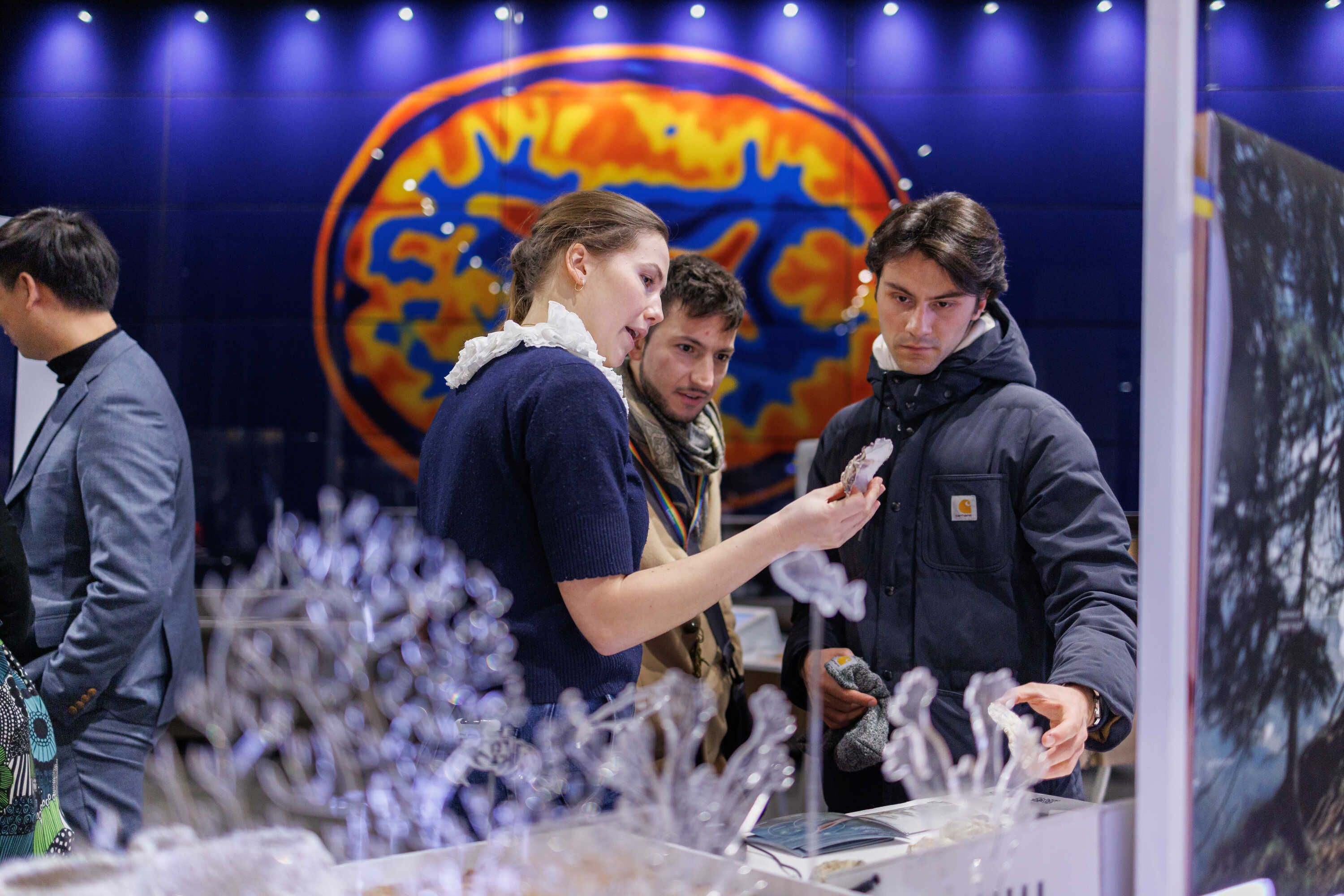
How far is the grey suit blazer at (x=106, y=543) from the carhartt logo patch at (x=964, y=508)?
1.25m

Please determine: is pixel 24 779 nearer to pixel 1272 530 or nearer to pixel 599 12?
pixel 1272 530

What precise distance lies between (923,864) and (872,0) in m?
5.33

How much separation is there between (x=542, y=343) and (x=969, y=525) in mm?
699

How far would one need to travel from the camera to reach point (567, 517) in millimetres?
1038

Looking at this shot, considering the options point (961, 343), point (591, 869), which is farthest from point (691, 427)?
point (591, 869)

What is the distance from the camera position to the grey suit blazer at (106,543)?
1.69 meters

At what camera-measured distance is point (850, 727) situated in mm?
1537

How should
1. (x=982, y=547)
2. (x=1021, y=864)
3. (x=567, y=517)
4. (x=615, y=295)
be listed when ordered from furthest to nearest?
(x=982, y=547)
(x=615, y=295)
(x=567, y=517)
(x=1021, y=864)

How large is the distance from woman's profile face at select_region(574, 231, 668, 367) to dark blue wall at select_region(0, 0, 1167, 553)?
4330 mm

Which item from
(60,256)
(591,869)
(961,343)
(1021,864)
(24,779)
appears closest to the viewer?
(591,869)

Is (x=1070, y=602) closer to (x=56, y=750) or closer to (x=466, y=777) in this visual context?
(x=466, y=777)

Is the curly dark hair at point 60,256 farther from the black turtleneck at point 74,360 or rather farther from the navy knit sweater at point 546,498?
the navy knit sweater at point 546,498

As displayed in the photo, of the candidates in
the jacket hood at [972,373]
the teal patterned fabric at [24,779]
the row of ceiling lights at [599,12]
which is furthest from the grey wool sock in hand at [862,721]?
the row of ceiling lights at [599,12]

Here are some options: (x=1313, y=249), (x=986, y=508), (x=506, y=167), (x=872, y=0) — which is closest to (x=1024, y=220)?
(x=872, y=0)
